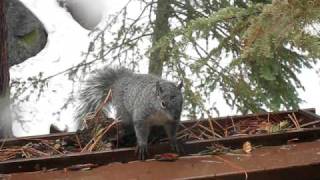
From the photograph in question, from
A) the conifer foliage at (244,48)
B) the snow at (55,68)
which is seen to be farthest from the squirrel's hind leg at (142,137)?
the snow at (55,68)

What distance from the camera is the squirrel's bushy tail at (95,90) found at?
222 cm

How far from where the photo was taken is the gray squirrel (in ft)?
6.52

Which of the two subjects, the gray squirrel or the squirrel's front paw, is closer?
the squirrel's front paw

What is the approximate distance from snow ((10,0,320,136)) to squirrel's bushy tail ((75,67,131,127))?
2.43 meters

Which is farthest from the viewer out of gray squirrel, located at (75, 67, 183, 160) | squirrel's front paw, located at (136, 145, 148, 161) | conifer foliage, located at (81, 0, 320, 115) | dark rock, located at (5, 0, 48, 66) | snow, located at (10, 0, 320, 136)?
dark rock, located at (5, 0, 48, 66)

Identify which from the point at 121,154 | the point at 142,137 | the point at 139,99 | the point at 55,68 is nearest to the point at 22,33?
the point at 55,68

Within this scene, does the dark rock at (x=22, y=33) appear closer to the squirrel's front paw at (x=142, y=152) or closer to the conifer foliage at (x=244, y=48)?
the conifer foliage at (x=244, y=48)

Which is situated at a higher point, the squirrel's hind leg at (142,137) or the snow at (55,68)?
the snow at (55,68)

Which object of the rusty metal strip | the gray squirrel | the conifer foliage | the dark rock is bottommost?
the rusty metal strip

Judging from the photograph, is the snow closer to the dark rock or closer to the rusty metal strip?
the dark rock

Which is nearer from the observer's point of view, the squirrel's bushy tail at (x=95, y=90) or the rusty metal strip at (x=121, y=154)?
the rusty metal strip at (x=121, y=154)

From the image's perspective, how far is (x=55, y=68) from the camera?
6.86m

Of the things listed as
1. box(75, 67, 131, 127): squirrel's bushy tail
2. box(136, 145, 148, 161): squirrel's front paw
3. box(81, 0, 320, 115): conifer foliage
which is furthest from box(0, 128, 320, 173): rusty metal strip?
box(75, 67, 131, 127): squirrel's bushy tail

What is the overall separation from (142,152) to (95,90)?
22.5 inches
